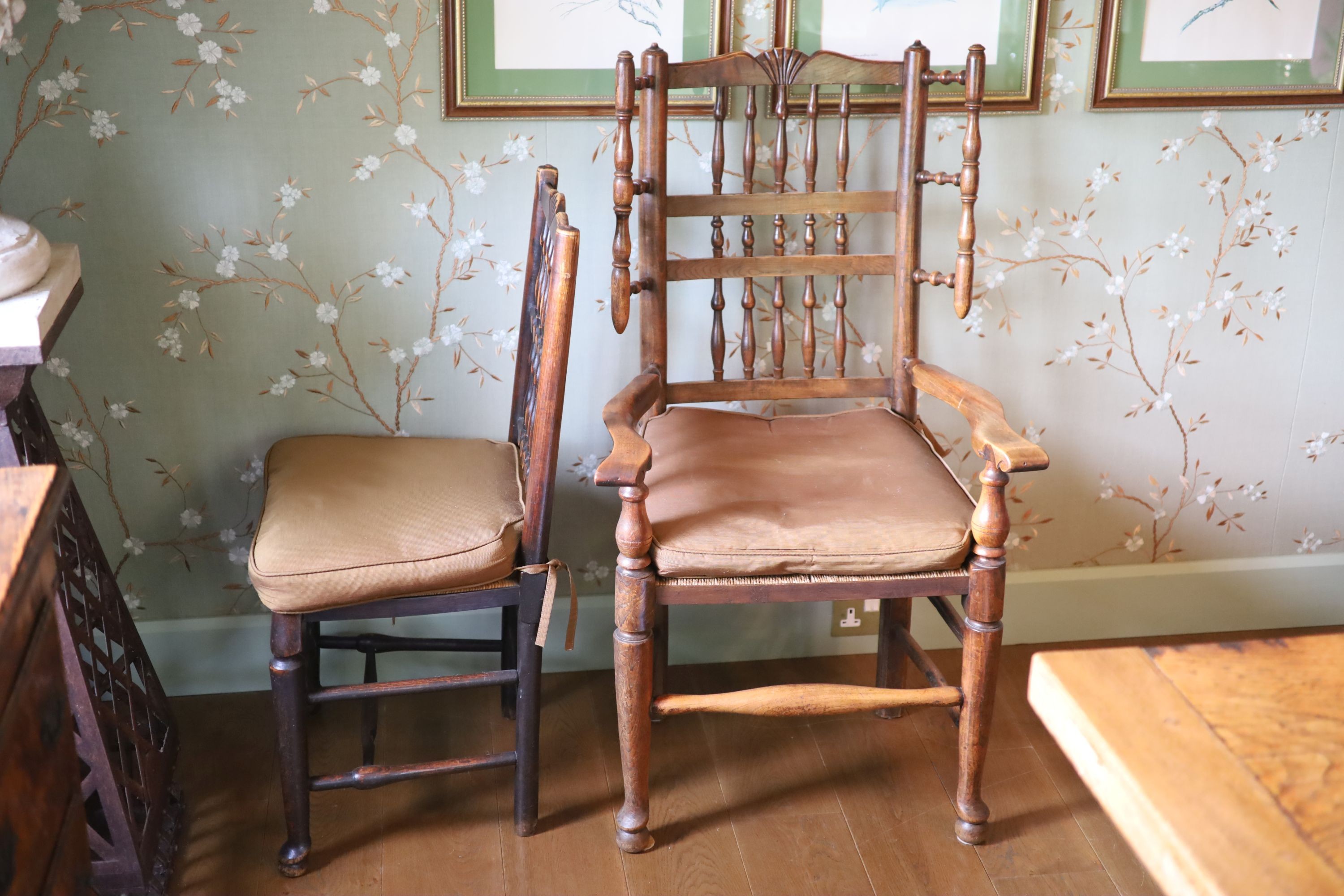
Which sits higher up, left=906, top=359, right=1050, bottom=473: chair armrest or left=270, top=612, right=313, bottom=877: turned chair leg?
left=906, top=359, right=1050, bottom=473: chair armrest

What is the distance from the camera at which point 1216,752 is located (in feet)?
2.78

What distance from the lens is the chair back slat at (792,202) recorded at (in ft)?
6.15

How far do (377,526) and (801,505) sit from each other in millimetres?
627

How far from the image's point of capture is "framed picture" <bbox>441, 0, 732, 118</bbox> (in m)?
1.93

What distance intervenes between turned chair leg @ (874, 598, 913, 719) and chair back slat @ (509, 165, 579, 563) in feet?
2.42

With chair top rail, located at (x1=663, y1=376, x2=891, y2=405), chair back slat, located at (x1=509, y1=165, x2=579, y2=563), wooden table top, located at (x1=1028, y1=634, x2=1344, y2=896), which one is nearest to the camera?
wooden table top, located at (x1=1028, y1=634, x2=1344, y2=896)

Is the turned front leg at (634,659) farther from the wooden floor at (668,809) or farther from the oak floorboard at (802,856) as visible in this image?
the oak floorboard at (802,856)

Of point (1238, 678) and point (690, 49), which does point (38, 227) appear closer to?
point (690, 49)

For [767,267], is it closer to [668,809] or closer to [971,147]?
[971,147]

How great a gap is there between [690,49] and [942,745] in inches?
52.4

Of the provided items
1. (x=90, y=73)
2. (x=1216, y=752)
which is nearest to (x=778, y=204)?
(x=90, y=73)

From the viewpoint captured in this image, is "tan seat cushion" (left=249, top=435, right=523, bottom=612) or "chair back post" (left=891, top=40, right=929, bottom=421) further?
"chair back post" (left=891, top=40, right=929, bottom=421)

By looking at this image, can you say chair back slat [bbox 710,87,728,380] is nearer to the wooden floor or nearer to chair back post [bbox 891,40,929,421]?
chair back post [bbox 891,40,929,421]

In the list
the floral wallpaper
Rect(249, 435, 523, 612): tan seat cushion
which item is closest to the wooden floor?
the floral wallpaper
